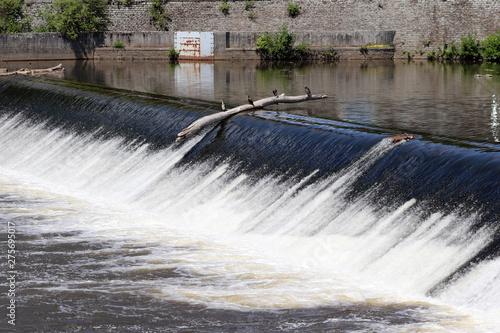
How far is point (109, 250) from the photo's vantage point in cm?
925

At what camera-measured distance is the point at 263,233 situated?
9523mm

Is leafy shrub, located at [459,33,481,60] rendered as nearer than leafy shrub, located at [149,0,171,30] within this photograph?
Yes

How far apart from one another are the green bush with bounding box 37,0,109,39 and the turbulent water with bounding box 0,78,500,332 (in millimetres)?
27274

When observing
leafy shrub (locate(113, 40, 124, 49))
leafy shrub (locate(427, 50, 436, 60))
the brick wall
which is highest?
the brick wall

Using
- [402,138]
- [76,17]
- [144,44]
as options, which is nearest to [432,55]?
[144,44]

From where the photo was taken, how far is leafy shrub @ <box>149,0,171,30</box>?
4252 cm

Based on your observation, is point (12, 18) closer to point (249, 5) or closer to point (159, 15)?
point (159, 15)

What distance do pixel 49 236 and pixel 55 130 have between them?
6.53 m

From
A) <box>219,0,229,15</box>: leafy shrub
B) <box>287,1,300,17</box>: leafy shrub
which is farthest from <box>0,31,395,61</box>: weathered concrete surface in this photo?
<box>219,0,229,15</box>: leafy shrub

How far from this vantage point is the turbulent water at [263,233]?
7.03 m

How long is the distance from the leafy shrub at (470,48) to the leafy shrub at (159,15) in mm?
17119

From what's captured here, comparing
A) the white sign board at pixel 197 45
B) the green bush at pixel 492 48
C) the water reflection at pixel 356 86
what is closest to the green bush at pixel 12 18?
the water reflection at pixel 356 86

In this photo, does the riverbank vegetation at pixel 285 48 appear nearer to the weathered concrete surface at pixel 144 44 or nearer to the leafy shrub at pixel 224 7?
the weathered concrete surface at pixel 144 44

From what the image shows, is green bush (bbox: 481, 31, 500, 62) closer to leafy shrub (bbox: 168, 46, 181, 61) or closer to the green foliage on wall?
the green foliage on wall
